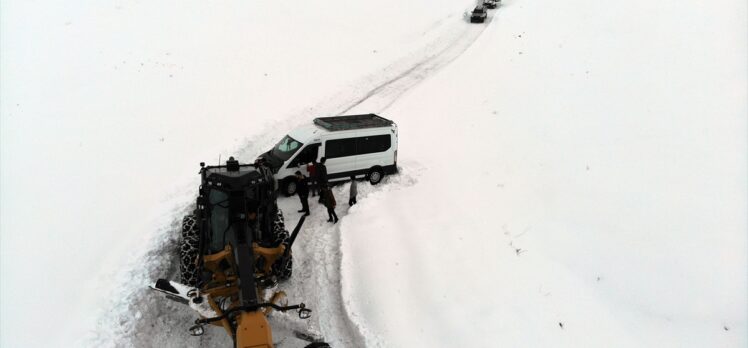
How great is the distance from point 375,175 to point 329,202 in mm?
2607

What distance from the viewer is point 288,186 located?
11375 millimetres

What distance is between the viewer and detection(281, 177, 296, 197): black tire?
1134 centimetres

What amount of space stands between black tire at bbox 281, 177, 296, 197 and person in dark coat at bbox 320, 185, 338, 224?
140 cm

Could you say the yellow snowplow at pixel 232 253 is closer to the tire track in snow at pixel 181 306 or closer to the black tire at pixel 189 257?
the black tire at pixel 189 257

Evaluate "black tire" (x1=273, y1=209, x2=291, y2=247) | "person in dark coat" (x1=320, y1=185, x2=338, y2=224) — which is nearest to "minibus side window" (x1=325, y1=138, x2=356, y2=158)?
Answer: "person in dark coat" (x1=320, y1=185, x2=338, y2=224)

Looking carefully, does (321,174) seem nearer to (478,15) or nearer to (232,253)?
(232,253)

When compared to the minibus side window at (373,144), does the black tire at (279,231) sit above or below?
above

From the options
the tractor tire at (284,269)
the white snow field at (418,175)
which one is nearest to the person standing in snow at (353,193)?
the white snow field at (418,175)

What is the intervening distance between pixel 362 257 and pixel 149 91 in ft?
36.3

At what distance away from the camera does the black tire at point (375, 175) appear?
40.4ft

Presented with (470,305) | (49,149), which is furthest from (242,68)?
(470,305)

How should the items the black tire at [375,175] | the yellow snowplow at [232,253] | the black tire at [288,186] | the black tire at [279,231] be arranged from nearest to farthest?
1. the yellow snowplow at [232,253]
2. the black tire at [279,231]
3. the black tire at [288,186]
4. the black tire at [375,175]

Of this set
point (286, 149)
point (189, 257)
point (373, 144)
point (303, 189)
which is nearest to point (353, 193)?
point (303, 189)

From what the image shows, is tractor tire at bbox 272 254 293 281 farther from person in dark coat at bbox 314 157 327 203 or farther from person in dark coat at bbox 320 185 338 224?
person in dark coat at bbox 314 157 327 203
